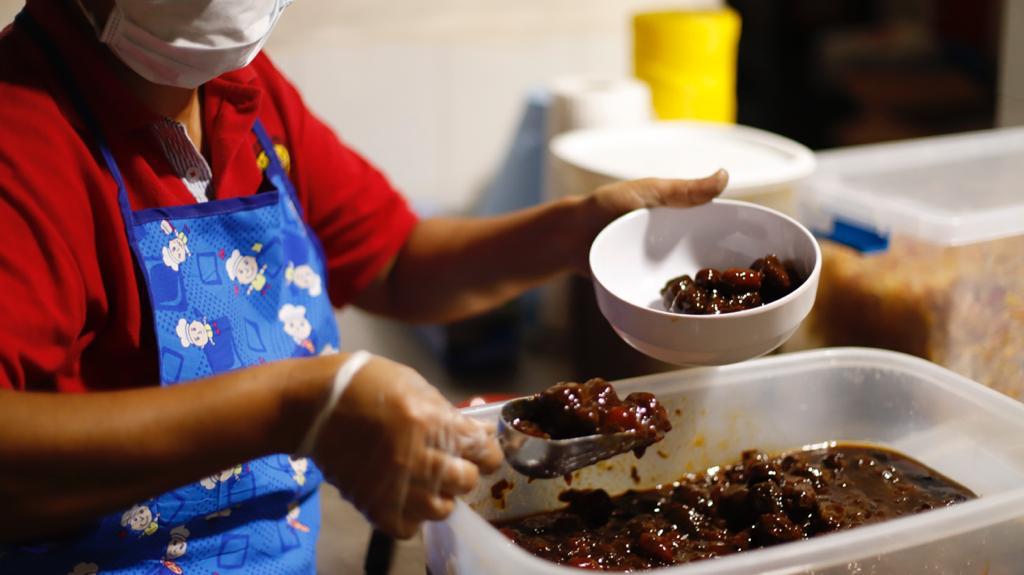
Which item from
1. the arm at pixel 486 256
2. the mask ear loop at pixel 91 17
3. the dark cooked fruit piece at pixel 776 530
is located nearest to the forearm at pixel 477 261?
the arm at pixel 486 256

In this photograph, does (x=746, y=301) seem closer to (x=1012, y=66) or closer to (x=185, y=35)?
(x=185, y=35)

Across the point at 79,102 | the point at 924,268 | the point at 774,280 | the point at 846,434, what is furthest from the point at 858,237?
the point at 79,102

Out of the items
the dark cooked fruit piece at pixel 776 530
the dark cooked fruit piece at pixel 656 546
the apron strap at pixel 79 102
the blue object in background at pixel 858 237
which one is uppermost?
the apron strap at pixel 79 102

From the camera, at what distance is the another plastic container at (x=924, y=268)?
1312 millimetres

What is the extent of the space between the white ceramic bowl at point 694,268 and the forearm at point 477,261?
0.37 feet

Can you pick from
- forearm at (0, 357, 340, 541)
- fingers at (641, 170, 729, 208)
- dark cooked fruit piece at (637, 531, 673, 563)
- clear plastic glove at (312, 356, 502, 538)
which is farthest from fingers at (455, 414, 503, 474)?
fingers at (641, 170, 729, 208)

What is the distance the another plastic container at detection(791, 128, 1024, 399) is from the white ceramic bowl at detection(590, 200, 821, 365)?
0.34m

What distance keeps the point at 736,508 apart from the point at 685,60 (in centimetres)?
116

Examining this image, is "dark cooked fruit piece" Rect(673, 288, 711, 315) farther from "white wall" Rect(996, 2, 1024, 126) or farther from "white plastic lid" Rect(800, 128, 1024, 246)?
"white wall" Rect(996, 2, 1024, 126)

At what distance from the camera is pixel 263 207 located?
43.1 inches

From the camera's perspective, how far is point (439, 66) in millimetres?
2012

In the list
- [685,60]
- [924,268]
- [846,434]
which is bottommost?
[846,434]

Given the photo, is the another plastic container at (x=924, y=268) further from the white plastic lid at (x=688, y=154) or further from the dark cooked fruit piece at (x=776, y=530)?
the dark cooked fruit piece at (x=776, y=530)

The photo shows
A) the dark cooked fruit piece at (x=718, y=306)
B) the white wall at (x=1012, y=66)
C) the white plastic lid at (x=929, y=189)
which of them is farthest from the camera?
the white wall at (x=1012, y=66)
